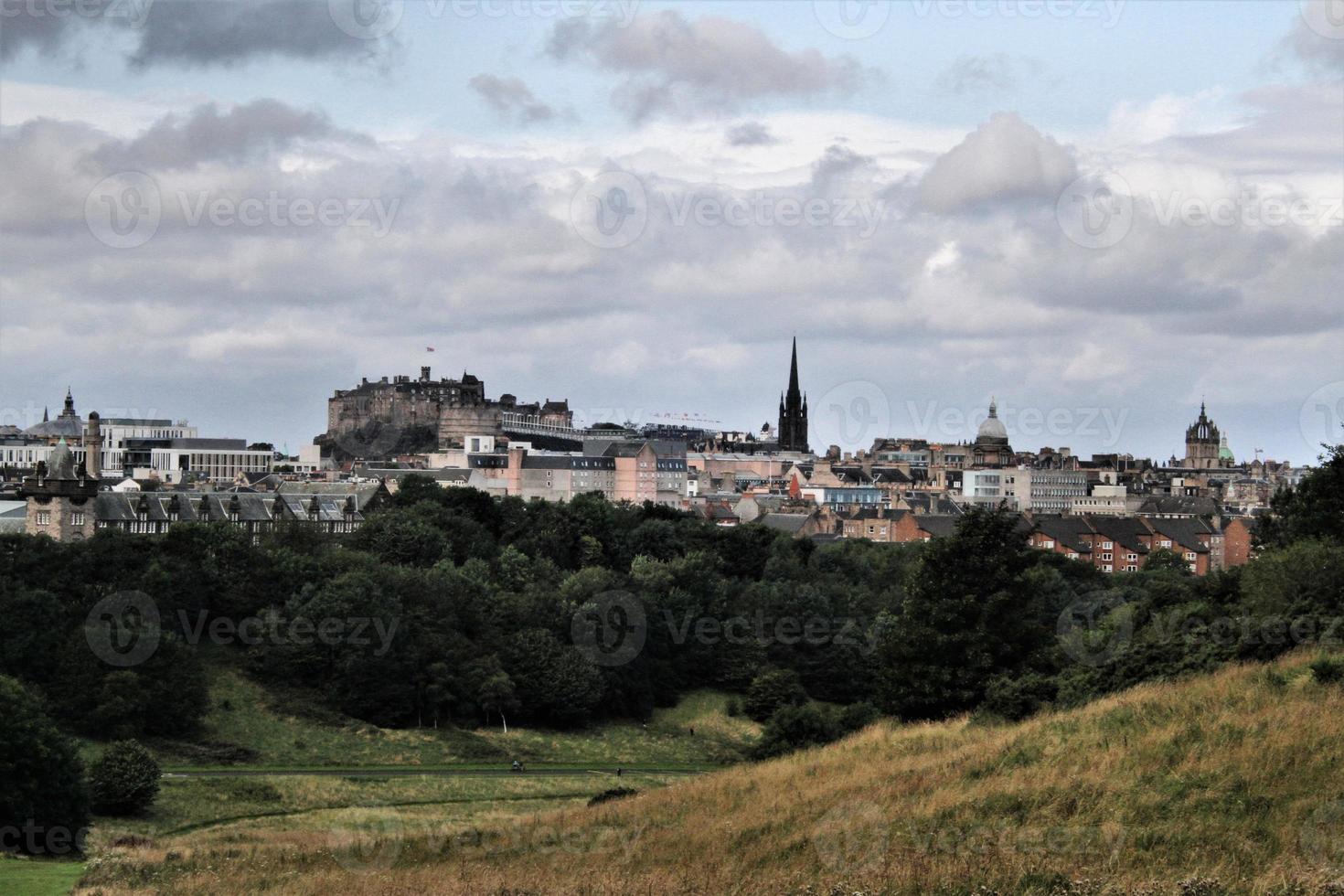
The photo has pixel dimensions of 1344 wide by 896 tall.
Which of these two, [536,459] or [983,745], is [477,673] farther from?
[536,459]

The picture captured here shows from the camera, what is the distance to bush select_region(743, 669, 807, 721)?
63125mm

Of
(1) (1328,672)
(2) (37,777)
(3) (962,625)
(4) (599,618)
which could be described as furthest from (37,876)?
(4) (599,618)

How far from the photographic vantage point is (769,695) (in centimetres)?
6316

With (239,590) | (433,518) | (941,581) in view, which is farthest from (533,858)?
(433,518)

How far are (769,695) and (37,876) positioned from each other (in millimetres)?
40093

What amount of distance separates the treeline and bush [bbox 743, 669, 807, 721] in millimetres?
390

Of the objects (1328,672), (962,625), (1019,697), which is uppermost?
(1328,672)

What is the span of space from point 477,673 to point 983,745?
3496 centimetres

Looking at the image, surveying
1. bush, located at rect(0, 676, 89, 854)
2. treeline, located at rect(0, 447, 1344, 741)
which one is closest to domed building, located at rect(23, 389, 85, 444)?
treeline, located at rect(0, 447, 1344, 741)

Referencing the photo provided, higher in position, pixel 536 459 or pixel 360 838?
pixel 536 459

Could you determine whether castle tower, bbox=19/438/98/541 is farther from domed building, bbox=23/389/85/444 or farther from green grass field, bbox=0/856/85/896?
domed building, bbox=23/389/85/444

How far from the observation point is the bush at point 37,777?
34688mm

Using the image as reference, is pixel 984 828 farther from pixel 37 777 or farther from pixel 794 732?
pixel 794 732

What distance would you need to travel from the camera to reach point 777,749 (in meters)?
45.8
